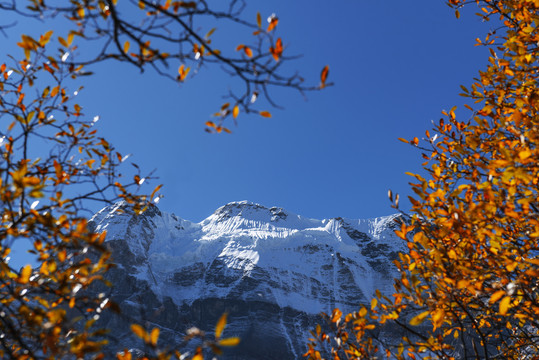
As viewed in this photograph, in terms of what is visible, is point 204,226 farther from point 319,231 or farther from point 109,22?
point 109,22

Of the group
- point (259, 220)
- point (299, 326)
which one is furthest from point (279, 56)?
point (259, 220)

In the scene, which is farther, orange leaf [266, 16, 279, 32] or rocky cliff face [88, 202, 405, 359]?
rocky cliff face [88, 202, 405, 359]

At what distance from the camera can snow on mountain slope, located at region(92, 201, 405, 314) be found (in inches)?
5910

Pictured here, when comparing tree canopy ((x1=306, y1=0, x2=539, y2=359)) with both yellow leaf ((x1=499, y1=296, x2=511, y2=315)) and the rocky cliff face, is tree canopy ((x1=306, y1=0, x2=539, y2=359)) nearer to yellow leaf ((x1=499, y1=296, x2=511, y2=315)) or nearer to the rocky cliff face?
yellow leaf ((x1=499, y1=296, x2=511, y2=315))

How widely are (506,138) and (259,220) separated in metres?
192

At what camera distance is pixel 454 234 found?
3.30 m

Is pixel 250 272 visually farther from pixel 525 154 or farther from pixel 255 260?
pixel 525 154

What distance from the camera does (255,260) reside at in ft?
522

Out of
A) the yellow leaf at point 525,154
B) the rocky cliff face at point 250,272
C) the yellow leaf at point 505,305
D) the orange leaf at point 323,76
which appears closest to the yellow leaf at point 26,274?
the orange leaf at point 323,76

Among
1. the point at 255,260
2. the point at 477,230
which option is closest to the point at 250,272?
the point at 255,260

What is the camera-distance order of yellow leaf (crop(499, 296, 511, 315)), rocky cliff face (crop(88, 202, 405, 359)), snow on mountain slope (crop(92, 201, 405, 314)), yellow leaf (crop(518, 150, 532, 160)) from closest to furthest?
yellow leaf (crop(499, 296, 511, 315))
yellow leaf (crop(518, 150, 532, 160))
rocky cliff face (crop(88, 202, 405, 359))
snow on mountain slope (crop(92, 201, 405, 314))

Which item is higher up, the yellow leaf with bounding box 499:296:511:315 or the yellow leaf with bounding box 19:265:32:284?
the yellow leaf with bounding box 19:265:32:284

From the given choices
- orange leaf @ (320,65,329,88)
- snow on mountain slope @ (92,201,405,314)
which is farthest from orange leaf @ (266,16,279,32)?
snow on mountain slope @ (92,201,405,314)

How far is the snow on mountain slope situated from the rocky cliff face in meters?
0.43
